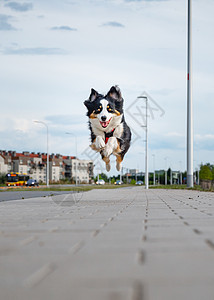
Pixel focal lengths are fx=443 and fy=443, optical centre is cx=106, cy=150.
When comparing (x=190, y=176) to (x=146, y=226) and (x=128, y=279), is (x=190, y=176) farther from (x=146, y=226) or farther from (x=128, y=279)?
(x=128, y=279)

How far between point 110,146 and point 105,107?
63.0 inches

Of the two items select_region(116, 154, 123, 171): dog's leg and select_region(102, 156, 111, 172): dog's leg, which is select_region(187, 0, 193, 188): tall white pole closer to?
select_region(116, 154, 123, 171): dog's leg

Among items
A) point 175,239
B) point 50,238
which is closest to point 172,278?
point 175,239

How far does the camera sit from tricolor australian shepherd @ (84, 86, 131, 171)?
1694 centimetres

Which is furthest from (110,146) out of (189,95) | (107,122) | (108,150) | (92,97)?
(189,95)

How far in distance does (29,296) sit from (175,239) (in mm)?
2732

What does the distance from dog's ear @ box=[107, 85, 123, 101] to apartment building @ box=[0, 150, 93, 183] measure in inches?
4436

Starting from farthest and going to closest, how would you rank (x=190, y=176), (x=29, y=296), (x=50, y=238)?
1. (x=190, y=176)
2. (x=50, y=238)
3. (x=29, y=296)

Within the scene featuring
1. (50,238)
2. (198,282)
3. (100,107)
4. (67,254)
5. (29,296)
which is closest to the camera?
(29,296)

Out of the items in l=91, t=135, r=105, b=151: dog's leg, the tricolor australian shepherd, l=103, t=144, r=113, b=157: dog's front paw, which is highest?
the tricolor australian shepherd

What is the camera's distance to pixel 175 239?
5.23 metres

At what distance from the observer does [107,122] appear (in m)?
16.8

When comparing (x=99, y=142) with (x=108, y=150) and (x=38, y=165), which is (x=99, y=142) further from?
(x=38, y=165)

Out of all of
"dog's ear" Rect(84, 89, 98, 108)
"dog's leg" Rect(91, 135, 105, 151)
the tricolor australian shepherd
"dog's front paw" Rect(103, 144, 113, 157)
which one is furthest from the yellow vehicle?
"dog's ear" Rect(84, 89, 98, 108)
